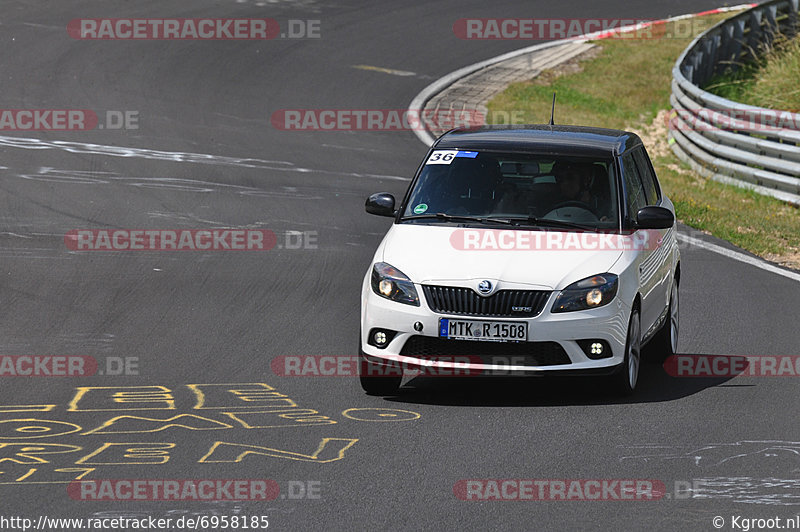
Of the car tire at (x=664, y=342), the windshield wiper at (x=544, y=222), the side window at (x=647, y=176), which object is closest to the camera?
the windshield wiper at (x=544, y=222)

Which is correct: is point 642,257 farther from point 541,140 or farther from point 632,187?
point 541,140

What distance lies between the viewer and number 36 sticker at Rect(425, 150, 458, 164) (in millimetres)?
10164

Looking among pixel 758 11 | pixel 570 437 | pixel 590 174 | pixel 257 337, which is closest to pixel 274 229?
pixel 257 337

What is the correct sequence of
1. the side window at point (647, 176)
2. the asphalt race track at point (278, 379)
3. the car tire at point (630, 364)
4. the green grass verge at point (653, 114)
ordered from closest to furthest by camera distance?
the asphalt race track at point (278, 379) < the car tire at point (630, 364) < the side window at point (647, 176) < the green grass verge at point (653, 114)

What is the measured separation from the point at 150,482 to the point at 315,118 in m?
15.7

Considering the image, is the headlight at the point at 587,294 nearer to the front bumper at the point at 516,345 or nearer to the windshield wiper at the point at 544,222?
the front bumper at the point at 516,345

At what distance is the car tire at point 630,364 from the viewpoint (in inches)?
360

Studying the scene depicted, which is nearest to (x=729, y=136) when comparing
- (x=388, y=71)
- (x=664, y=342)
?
(x=388, y=71)

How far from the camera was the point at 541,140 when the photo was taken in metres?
10.3

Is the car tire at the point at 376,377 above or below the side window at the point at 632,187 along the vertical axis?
below

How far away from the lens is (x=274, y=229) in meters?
15.1

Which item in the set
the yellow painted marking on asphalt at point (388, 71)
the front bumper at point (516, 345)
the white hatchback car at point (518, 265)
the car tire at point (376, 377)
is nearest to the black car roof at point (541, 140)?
the white hatchback car at point (518, 265)

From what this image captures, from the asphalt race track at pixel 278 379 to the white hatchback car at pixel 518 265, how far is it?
0.39 meters

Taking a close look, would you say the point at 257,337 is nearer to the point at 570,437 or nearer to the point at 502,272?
the point at 502,272
